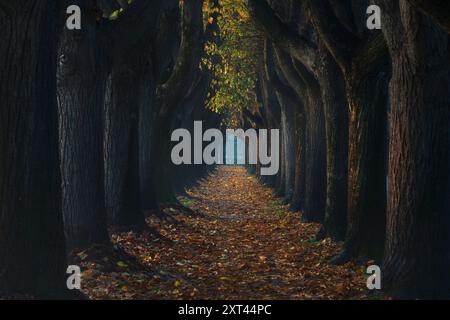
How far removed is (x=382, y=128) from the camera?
1163 cm

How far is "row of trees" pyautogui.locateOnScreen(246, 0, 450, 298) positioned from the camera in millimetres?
8617

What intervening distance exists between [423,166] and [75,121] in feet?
20.3

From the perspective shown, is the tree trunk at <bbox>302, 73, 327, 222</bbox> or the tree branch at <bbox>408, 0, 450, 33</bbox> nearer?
the tree branch at <bbox>408, 0, 450, 33</bbox>

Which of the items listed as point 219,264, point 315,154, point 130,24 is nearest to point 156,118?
point 315,154

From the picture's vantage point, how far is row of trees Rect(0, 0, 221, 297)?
7.97 meters

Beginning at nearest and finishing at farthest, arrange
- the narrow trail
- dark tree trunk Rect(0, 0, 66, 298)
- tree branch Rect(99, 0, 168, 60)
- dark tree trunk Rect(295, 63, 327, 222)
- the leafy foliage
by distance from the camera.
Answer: dark tree trunk Rect(0, 0, 66, 298) → the narrow trail → tree branch Rect(99, 0, 168, 60) → dark tree trunk Rect(295, 63, 327, 222) → the leafy foliage

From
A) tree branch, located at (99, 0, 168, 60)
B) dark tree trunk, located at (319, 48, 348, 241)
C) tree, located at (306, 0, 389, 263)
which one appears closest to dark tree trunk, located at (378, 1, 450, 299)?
tree, located at (306, 0, 389, 263)

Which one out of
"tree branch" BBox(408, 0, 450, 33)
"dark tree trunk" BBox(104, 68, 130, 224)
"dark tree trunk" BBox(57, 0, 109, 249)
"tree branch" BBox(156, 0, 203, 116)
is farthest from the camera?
"tree branch" BBox(156, 0, 203, 116)

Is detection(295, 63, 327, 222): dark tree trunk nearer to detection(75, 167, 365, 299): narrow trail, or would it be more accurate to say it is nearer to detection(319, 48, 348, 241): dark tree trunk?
detection(75, 167, 365, 299): narrow trail

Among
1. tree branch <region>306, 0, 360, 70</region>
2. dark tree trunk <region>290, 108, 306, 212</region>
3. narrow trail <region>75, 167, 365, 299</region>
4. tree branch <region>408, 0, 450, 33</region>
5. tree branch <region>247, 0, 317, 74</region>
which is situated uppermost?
tree branch <region>247, 0, 317, 74</region>

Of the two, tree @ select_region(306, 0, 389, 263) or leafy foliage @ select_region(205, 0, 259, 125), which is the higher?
leafy foliage @ select_region(205, 0, 259, 125)

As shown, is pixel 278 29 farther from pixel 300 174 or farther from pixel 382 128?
pixel 300 174

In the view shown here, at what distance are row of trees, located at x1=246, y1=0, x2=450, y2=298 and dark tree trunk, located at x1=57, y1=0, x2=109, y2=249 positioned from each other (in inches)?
167
